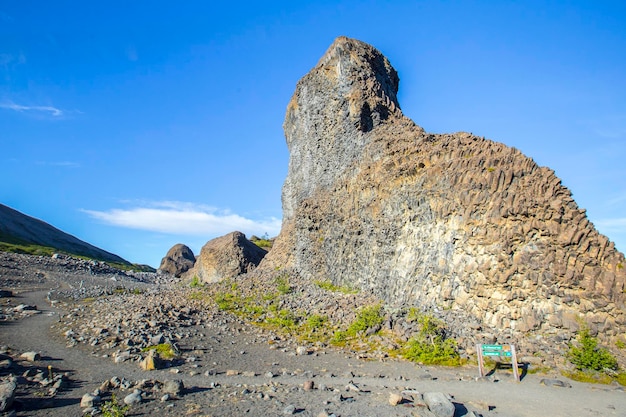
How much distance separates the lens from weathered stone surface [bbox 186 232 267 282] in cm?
Answer: 4719

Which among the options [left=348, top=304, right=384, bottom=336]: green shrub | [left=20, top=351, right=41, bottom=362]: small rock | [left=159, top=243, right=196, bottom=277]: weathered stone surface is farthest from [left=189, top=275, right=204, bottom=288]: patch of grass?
[left=159, top=243, right=196, bottom=277]: weathered stone surface

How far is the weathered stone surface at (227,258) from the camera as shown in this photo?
155ft

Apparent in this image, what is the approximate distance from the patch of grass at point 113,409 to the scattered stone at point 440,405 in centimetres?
951

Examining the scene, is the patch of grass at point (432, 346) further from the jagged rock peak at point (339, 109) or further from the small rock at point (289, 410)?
the jagged rock peak at point (339, 109)

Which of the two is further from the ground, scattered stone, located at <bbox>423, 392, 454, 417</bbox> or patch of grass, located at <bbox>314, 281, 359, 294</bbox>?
patch of grass, located at <bbox>314, 281, 359, 294</bbox>

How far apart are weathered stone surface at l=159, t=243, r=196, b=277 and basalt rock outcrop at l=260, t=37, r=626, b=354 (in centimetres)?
4707

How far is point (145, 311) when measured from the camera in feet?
86.2

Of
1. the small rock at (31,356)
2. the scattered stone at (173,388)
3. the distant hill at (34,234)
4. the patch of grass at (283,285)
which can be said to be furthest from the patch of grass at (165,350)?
the distant hill at (34,234)

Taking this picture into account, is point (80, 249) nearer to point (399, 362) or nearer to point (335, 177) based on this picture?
point (335, 177)

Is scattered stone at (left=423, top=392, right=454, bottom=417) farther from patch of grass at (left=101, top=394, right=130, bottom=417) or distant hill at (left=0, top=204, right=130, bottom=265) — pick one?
distant hill at (left=0, top=204, right=130, bottom=265)

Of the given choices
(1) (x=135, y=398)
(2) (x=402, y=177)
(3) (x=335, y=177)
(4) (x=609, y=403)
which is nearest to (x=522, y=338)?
(4) (x=609, y=403)

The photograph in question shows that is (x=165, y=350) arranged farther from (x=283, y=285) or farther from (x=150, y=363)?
(x=283, y=285)

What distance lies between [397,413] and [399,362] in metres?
8.23

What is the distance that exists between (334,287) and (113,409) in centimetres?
2446
